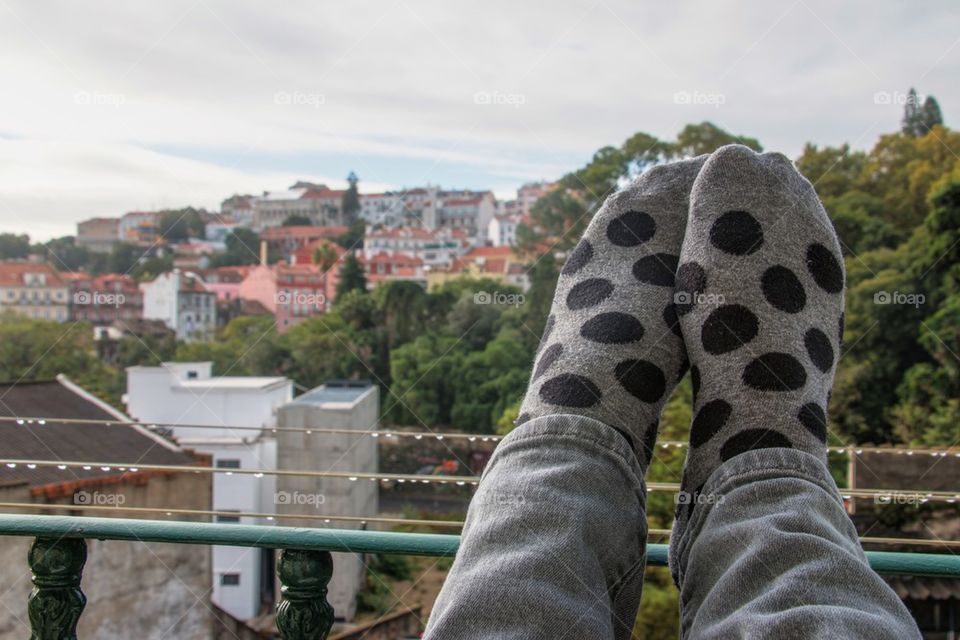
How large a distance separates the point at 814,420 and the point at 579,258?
0.41 meters

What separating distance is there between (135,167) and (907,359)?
41.4 ft

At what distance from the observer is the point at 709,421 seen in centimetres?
77

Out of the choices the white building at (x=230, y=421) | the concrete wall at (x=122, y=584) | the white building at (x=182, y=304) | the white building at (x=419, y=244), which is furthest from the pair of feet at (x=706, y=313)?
the white building at (x=419, y=244)

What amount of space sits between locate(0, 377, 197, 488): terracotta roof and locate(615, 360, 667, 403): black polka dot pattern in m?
5.08

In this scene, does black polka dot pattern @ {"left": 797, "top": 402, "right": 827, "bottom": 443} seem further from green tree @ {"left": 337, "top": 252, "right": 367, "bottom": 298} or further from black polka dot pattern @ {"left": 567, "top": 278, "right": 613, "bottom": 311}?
green tree @ {"left": 337, "top": 252, "right": 367, "bottom": 298}

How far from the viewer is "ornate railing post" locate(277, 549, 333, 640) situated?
0.65 meters

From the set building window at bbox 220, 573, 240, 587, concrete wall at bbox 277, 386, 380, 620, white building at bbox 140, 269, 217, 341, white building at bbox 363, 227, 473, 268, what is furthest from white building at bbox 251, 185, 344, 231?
building window at bbox 220, 573, 240, 587

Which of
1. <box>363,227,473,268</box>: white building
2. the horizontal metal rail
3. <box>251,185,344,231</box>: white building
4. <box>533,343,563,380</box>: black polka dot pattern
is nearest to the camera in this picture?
the horizontal metal rail

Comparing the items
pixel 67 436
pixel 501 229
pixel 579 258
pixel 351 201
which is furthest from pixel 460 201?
pixel 579 258

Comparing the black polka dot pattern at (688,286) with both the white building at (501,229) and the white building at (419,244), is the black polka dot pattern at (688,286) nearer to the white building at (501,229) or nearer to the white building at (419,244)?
the white building at (419,244)

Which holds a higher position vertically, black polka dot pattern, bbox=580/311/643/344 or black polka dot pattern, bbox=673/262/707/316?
black polka dot pattern, bbox=673/262/707/316

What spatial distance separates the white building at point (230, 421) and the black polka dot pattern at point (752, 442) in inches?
299

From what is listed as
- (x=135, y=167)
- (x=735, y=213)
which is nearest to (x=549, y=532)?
(x=735, y=213)

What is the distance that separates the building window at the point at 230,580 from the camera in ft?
29.3
